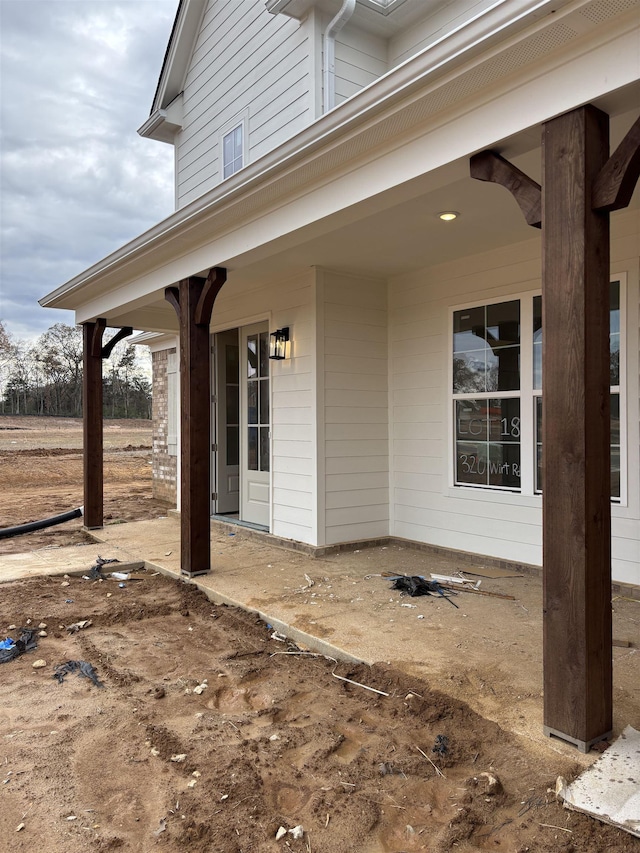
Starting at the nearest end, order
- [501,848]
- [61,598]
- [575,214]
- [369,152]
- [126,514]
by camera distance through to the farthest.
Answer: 1. [501,848]
2. [575,214]
3. [369,152]
4. [61,598]
5. [126,514]

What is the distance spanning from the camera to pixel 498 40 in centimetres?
218

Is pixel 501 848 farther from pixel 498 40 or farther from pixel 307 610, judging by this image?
pixel 498 40

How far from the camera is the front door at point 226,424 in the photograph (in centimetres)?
729

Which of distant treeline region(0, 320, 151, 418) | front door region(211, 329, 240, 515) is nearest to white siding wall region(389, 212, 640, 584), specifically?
front door region(211, 329, 240, 515)

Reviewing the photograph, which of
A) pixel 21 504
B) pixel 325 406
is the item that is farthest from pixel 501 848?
pixel 21 504

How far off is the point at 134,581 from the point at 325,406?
2.31m

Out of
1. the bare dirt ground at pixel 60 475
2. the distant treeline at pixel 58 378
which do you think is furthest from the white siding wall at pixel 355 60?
the distant treeline at pixel 58 378

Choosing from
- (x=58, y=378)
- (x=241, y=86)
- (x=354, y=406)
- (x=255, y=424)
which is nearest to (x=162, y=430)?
(x=255, y=424)

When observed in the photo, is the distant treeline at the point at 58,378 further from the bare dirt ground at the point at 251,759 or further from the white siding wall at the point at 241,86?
the bare dirt ground at the point at 251,759

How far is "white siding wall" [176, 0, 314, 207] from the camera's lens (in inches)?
231

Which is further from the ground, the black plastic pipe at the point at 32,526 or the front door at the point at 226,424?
the front door at the point at 226,424

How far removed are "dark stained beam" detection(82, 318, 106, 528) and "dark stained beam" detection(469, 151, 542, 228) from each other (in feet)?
17.7

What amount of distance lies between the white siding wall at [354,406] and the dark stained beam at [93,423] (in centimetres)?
305

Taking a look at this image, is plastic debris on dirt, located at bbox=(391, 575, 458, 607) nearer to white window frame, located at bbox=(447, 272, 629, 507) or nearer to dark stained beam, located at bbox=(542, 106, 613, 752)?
white window frame, located at bbox=(447, 272, 629, 507)
